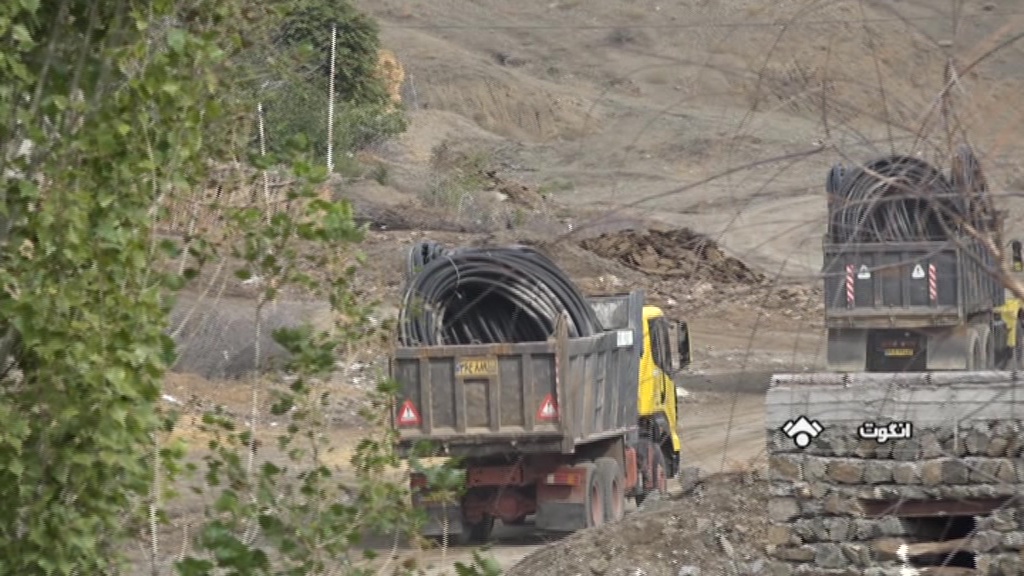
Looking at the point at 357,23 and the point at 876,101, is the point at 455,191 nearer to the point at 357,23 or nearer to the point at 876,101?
the point at 357,23

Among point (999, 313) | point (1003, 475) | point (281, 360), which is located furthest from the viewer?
point (999, 313)

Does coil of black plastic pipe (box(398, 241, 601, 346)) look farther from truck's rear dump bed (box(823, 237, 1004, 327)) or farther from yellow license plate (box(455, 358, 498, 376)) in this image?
truck's rear dump bed (box(823, 237, 1004, 327))

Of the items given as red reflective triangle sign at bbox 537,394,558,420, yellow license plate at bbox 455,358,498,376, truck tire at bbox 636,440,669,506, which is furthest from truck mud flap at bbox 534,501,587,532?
truck tire at bbox 636,440,669,506

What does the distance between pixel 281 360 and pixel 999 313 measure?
21.0 meters

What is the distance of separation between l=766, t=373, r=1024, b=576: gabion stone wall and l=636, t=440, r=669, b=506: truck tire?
22.2 ft

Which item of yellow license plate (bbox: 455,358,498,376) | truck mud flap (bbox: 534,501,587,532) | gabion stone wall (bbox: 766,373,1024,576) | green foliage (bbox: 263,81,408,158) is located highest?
green foliage (bbox: 263,81,408,158)

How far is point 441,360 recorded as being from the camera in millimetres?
16469

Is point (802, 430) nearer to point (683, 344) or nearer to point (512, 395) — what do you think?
point (512, 395)

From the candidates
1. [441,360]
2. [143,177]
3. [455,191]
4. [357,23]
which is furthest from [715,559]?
[357,23]

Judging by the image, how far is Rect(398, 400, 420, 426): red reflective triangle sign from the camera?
16406mm

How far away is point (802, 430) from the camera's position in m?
12.3

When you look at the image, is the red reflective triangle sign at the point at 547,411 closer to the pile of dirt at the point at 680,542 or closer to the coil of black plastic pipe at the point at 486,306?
the coil of black plastic pipe at the point at 486,306

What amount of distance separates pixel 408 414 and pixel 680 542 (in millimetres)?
3517

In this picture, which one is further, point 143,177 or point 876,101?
point 143,177
